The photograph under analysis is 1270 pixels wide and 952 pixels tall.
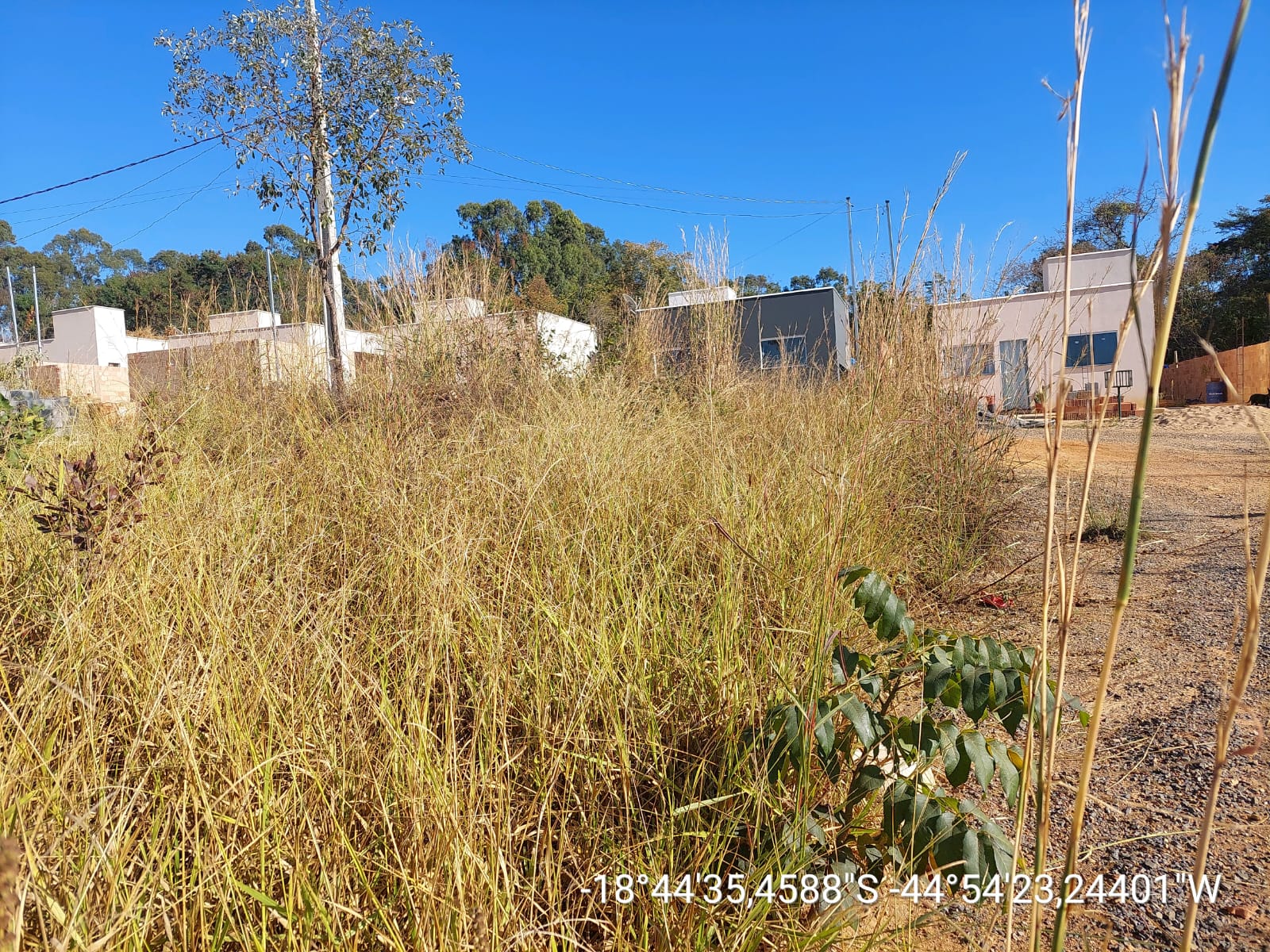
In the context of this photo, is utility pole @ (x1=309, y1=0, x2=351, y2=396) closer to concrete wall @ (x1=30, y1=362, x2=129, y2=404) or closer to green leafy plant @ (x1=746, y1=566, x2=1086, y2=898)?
concrete wall @ (x1=30, y1=362, x2=129, y2=404)

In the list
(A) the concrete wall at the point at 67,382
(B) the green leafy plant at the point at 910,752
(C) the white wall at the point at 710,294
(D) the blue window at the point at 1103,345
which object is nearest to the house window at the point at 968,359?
(B) the green leafy plant at the point at 910,752

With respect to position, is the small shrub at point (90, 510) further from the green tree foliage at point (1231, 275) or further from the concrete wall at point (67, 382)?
the green tree foliage at point (1231, 275)

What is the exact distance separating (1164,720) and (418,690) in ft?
6.07

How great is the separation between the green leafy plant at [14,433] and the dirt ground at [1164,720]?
12.1 feet

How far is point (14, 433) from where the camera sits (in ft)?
10.4

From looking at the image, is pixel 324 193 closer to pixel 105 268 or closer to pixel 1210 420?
pixel 1210 420

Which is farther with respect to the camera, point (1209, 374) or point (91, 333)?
point (91, 333)

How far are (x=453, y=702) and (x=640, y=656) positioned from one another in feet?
1.26

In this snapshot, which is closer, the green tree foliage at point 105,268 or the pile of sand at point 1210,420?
the pile of sand at point 1210,420

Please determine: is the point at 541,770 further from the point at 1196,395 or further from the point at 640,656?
the point at 1196,395

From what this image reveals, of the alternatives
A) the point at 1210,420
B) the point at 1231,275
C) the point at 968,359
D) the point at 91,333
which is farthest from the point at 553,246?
the point at 968,359

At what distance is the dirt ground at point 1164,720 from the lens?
1249 millimetres

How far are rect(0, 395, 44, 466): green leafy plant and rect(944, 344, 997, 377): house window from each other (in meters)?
4.27

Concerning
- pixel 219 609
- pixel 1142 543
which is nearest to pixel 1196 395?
pixel 1142 543
